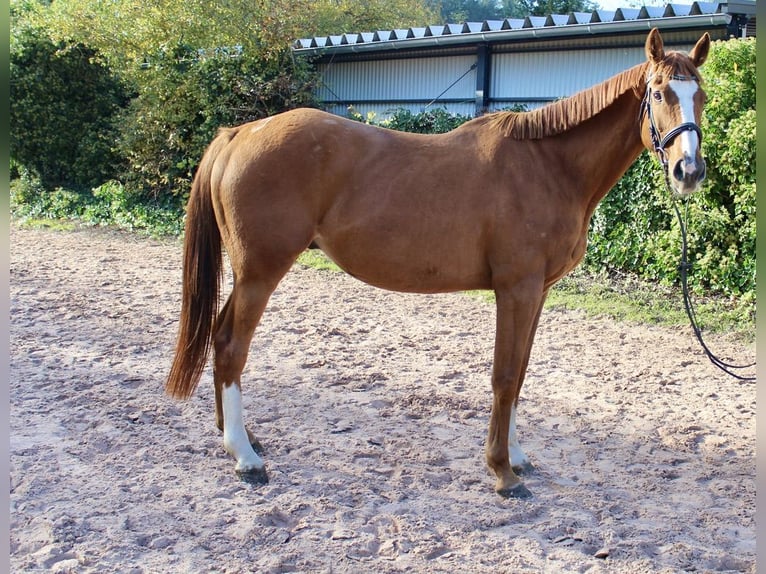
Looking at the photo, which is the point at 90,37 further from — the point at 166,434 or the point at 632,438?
the point at 632,438

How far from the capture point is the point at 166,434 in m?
3.83

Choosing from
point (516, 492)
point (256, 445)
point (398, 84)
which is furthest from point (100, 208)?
point (516, 492)

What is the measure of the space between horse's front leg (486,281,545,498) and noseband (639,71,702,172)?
0.83 m

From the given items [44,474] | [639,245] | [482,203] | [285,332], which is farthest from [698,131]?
[639,245]

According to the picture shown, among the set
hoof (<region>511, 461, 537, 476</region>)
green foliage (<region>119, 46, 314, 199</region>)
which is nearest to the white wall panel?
green foliage (<region>119, 46, 314, 199</region>)

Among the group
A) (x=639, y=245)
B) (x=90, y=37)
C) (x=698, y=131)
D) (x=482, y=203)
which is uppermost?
(x=90, y=37)

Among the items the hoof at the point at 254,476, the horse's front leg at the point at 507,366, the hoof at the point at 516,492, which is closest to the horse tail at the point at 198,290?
the hoof at the point at 254,476

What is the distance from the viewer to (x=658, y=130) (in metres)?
2.99

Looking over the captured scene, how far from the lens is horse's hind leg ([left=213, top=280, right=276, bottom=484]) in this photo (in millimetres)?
3385

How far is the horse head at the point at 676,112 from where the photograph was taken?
9.20 feet

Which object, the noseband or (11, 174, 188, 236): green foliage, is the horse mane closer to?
the noseband

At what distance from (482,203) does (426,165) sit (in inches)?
14.3

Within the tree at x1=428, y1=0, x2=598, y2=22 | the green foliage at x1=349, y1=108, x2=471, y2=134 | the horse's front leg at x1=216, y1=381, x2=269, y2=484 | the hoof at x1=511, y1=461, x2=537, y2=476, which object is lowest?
the hoof at x1=511, y1=461, x2=537, y2=476

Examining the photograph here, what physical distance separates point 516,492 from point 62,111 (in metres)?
13.3
